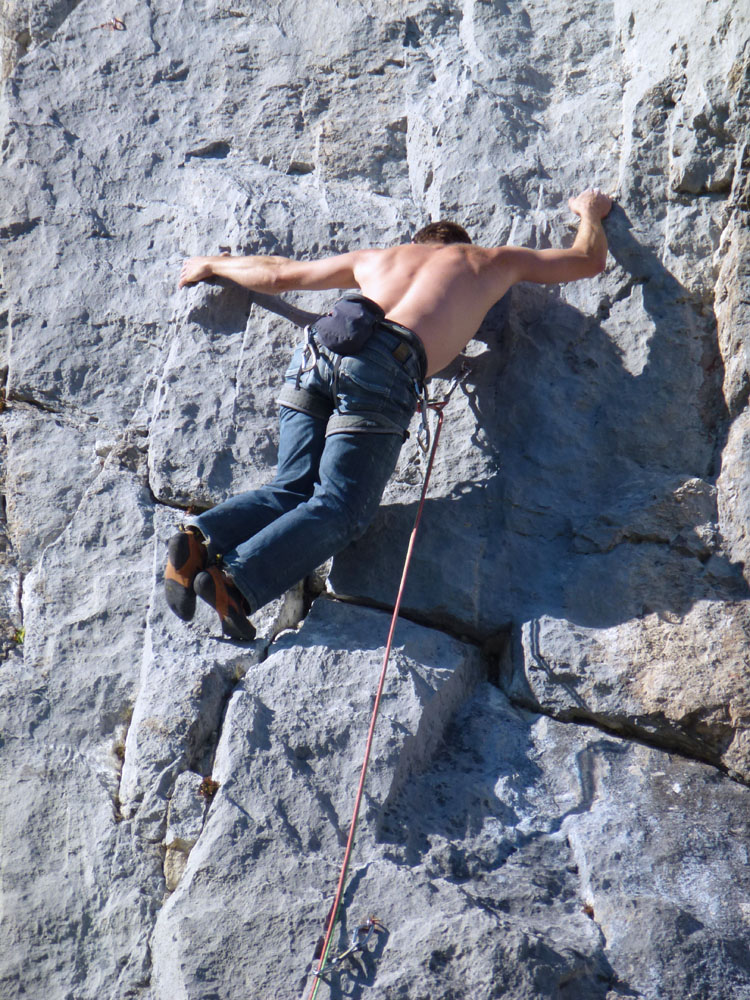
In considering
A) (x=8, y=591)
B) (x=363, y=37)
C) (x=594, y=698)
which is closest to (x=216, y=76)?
(x=363, y=37)

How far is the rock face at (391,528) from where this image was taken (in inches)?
121

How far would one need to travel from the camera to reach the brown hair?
13.5 feet

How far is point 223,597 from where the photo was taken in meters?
3.37

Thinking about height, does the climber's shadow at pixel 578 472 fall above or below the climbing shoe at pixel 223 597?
above

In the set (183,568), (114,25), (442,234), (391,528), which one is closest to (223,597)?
(183,568)

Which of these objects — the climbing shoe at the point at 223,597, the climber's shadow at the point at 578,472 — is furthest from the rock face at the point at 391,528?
the climbing shoe at the point at 223,597

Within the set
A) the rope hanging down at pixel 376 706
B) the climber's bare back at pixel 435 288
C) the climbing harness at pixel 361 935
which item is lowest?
the climbing harness at pixel 361 935

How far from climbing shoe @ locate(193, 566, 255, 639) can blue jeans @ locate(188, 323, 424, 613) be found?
0.04 metres

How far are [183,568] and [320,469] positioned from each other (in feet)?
1.97

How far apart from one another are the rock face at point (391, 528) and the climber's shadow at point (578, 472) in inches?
0.5

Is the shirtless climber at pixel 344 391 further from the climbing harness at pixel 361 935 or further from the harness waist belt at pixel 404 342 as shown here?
the climbing harness at pixel 361 935

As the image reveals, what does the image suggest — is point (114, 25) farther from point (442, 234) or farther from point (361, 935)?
point (361, 935)

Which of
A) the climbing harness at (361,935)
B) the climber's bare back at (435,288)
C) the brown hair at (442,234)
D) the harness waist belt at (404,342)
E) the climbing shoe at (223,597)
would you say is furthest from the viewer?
the brown hair at (442,234)

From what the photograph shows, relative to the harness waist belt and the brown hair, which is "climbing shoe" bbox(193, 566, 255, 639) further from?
the brown hair
